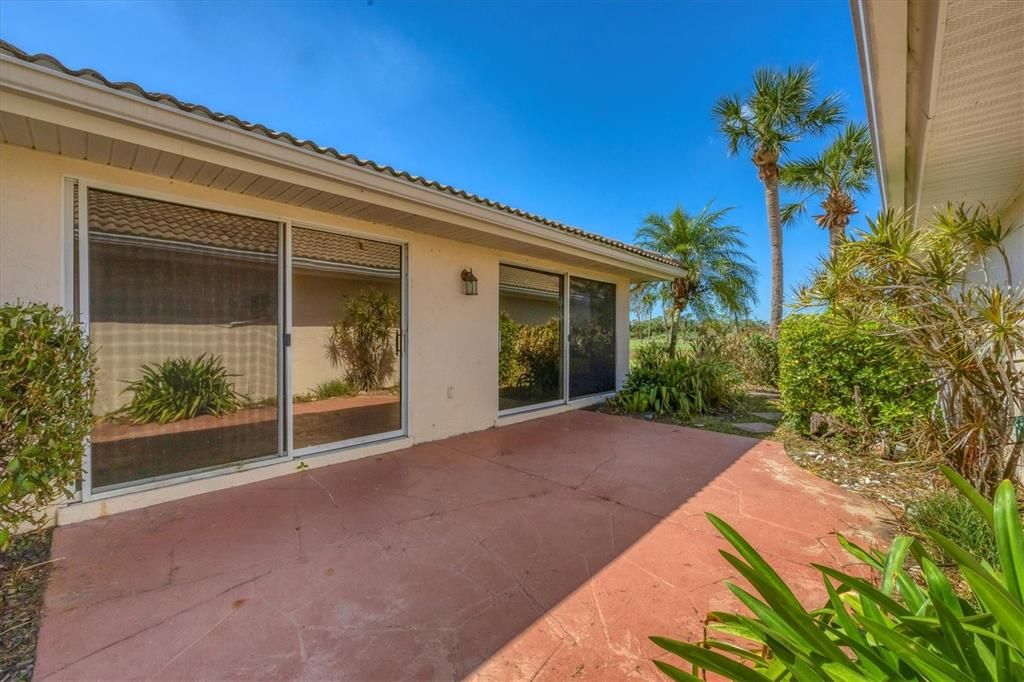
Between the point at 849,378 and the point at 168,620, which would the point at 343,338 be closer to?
the point at 168,620

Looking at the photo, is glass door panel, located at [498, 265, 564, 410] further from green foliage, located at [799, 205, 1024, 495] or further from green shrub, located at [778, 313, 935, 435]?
green foliage, located at [799, 205, 1024, 495]

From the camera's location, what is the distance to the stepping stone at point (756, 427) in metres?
6.81

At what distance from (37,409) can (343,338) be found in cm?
275

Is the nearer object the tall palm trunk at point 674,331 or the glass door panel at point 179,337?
Result: the glass door panel at point 179,337

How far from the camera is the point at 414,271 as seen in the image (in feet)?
18.6

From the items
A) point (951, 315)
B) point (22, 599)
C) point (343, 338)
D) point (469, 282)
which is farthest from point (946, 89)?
point (22, 599)

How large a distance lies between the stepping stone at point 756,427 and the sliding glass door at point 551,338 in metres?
2.79

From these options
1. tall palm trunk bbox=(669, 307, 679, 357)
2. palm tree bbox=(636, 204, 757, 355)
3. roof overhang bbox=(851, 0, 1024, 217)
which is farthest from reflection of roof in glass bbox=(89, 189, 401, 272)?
palm tree bbox=(636, 204, 757, 355)

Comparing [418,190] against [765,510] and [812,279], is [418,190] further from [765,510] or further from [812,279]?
[765,510]

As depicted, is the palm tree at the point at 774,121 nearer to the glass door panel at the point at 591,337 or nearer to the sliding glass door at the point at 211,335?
the glass door panel at the point at 591,337

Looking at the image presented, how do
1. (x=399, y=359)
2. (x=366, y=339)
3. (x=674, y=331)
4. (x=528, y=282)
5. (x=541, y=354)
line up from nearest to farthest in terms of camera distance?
(x=366, y=339), (x=399, y=359), (x=528, y=282), (x=541, y=354), (x=674, y=331)

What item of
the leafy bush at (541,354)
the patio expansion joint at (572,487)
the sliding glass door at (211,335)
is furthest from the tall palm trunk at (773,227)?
the sliding glass door at (211,335)

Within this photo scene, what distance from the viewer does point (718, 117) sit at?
1264cm

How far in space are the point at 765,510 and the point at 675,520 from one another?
2.98 ft
